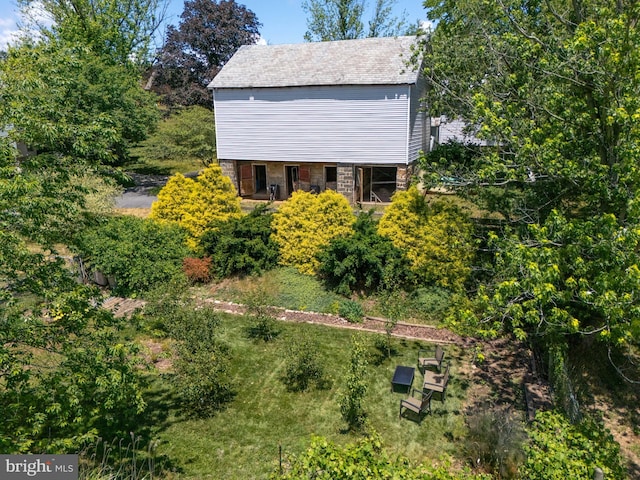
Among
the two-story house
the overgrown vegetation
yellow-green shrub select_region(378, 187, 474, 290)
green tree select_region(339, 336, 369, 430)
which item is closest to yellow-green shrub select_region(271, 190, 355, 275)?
the overgrown vegetation

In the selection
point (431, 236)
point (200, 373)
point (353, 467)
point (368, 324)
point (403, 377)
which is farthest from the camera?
point (431, 236)

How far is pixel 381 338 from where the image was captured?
11.4 meters

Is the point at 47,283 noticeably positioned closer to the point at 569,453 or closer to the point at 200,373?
the point at 200,373

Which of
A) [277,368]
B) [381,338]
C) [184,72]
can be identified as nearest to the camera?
[277,368]

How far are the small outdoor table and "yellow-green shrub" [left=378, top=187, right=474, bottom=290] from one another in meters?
4.03

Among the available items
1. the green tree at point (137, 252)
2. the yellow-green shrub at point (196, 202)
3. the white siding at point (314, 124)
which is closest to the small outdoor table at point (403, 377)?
the green tree at point (137, 252)

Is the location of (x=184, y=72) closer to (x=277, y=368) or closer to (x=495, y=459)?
(x=277, y=368)

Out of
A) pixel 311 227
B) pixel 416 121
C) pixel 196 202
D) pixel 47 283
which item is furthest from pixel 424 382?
pixel 416 121

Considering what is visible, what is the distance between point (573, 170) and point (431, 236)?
5.08 m

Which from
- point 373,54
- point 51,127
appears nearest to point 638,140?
point 51,127

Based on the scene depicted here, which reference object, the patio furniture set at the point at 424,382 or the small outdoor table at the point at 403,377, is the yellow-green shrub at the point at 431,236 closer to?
the patio furniture set at the point at 424,382

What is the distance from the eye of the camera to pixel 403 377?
9.41 metres

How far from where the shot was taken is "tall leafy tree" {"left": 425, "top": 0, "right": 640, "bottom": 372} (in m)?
6.87

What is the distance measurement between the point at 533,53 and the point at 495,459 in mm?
9207
